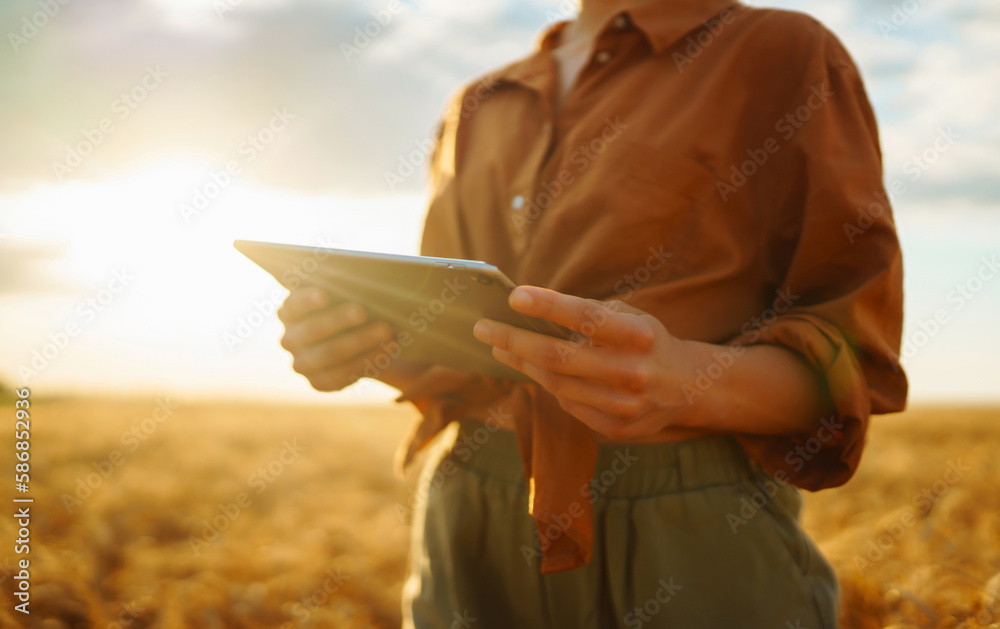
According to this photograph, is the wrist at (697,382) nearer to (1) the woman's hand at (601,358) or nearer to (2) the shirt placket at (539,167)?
(1) the woman's hand at (601,358)

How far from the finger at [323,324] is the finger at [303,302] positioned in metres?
0.02

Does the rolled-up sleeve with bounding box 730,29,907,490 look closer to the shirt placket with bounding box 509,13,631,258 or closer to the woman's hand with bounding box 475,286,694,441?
the woman's hand with bounding box 475,286,694,441

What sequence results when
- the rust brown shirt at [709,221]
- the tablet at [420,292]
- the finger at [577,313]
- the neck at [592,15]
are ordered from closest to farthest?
the finger at [577,313]
the tablet at [420,292]
the rust brown shirt at [709,221]
the neck at [592,15]

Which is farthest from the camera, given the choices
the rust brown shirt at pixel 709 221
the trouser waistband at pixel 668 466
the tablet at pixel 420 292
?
the trouser waistband at pixel 668 466

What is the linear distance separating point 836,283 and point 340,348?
126cm

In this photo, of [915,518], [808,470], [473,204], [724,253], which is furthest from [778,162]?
[915,518]

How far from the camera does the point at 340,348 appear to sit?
1.62 m

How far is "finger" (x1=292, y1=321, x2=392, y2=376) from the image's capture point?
1.61 meters

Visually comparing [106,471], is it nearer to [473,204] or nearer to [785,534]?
[473,204]

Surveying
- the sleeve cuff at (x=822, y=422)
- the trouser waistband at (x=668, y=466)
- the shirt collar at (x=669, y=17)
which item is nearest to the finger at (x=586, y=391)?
the trouser waistband at (x=668, y=466)

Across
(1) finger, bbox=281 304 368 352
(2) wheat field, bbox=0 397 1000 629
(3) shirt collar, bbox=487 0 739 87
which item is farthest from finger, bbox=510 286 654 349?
(2) wheat field, bbox=0 397 1000 629

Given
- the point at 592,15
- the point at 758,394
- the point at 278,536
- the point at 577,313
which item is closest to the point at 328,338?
the point at 577,313

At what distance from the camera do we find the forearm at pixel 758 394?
1289mm

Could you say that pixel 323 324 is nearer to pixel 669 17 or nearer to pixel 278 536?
pixel 669 17
